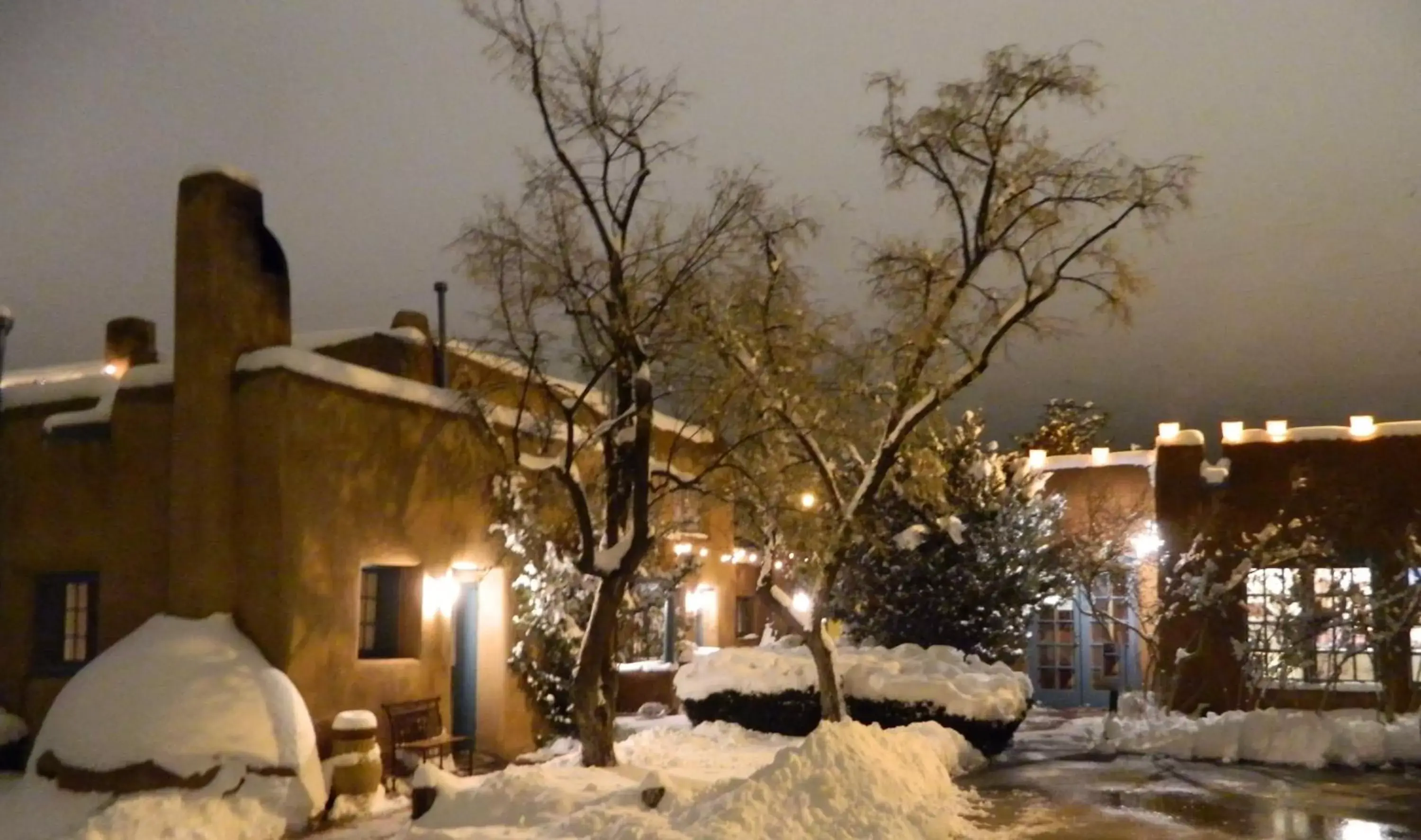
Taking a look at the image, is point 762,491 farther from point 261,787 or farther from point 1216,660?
point 1216,660

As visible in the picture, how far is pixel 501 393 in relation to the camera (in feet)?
59.8

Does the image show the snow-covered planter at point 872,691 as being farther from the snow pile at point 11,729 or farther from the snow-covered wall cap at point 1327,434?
the snow pile at point 11,729

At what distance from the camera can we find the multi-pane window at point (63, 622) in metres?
14.2

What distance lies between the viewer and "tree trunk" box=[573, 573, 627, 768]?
12672 mm

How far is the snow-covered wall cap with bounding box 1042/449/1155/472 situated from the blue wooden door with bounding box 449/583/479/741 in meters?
12.4

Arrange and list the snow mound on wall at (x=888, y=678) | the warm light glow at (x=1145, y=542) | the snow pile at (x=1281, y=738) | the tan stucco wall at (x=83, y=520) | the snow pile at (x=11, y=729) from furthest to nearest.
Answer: the warm light glow at (x=1145, y=542) < the snow mound on wall at (x=888, y=678) < the snow pile at (x=1281, y=738) < the snow pile at (x=11, y=729) < the tan stucco wall at (x=83, y=520)

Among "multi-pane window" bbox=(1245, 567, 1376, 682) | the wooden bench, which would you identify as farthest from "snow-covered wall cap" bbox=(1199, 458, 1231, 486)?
the wooden bench

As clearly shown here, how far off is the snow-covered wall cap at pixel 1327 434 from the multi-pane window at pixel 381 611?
1384 cm

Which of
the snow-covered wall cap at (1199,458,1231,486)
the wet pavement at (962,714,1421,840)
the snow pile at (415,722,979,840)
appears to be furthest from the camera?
the snow-covered wall cap at (1199,458,1231,486)

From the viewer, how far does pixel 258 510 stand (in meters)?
12.8

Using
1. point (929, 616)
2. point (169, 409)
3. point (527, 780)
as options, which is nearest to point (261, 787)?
point (527, 780)

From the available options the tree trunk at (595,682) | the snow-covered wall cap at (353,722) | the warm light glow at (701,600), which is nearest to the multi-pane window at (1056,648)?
the warm light glow at (701,600)

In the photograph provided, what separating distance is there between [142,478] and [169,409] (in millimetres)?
879

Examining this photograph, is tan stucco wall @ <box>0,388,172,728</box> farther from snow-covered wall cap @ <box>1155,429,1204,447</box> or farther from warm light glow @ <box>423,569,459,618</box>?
snow-covered wall cap @ <box>1155,429,1204,447</box>
